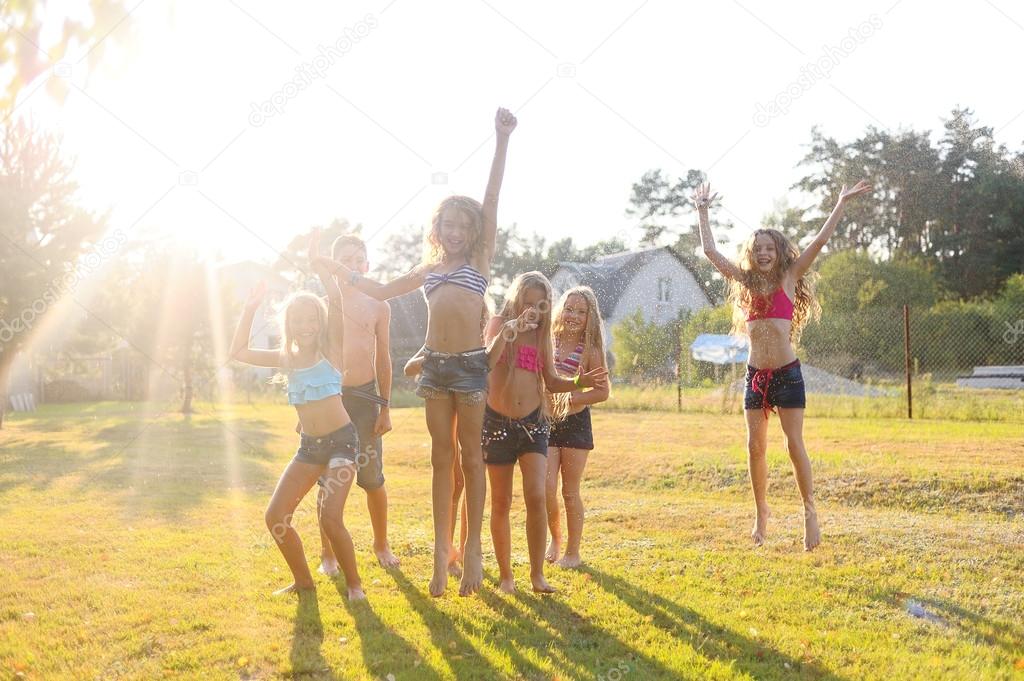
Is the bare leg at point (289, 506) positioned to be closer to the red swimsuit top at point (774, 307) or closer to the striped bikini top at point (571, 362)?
the striped bikini top at point (571, 362)

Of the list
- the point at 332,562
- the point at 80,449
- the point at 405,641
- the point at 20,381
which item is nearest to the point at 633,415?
the point at 80,449

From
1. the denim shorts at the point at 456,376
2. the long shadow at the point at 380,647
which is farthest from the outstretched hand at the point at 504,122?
the long shadow at the point at 380,647

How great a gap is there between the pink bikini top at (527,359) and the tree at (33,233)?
16.4 m

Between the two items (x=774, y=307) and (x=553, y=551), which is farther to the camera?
(x=553, y=551)

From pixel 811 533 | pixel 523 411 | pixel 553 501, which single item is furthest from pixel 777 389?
pixel 523 411

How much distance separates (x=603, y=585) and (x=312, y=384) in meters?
1.99

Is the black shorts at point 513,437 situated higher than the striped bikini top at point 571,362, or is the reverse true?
the striped bikini top at point 571,362

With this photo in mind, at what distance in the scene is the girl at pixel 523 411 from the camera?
4.51 meters

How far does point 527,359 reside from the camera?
15.2 ft

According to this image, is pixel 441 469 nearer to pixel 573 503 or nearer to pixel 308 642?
pixel 308 642

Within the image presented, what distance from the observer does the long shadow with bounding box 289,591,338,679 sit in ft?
11.3

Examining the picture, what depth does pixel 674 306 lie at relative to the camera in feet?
65.8

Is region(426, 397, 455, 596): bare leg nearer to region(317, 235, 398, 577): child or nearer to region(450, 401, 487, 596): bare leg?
region(450, 401, 487, 596): bare leg

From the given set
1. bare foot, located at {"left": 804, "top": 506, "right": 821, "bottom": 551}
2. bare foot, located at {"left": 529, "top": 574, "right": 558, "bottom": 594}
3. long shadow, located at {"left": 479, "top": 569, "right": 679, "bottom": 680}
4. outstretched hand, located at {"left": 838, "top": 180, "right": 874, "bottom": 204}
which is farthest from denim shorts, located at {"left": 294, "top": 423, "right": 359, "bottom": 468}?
outstretched hand, located at {"left": 838, "top": 180, "right": 874, "bottom": 204}
